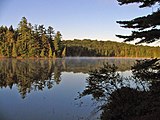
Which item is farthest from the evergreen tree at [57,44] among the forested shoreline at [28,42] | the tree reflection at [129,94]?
the tree reflection at [129,94]

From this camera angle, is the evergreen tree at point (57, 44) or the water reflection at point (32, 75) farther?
the evergreen tree at point (57, 44)

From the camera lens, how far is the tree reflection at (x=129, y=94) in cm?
1025

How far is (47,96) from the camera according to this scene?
748 inches

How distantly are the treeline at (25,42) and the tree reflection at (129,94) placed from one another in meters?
68.6

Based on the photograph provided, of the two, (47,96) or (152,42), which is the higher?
(152,42)

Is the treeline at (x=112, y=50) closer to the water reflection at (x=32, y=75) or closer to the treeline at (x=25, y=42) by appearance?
the treeline at (x=25, y=42)

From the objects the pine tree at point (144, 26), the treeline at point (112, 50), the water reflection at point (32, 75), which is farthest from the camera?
the treeline at point (112, 50)

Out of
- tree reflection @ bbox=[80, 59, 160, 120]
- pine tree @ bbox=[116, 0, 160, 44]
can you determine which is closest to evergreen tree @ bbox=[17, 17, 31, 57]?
tree reflection @ bbox=[80, 59, 160, 120]

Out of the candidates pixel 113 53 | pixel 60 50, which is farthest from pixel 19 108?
pixel 113 53

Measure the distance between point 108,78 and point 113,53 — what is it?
136 m

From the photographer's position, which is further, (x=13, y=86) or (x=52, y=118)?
(x=13, y=86)

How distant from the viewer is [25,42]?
80.9 metres

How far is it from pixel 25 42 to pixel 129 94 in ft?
233

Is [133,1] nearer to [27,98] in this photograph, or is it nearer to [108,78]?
[108,78]
